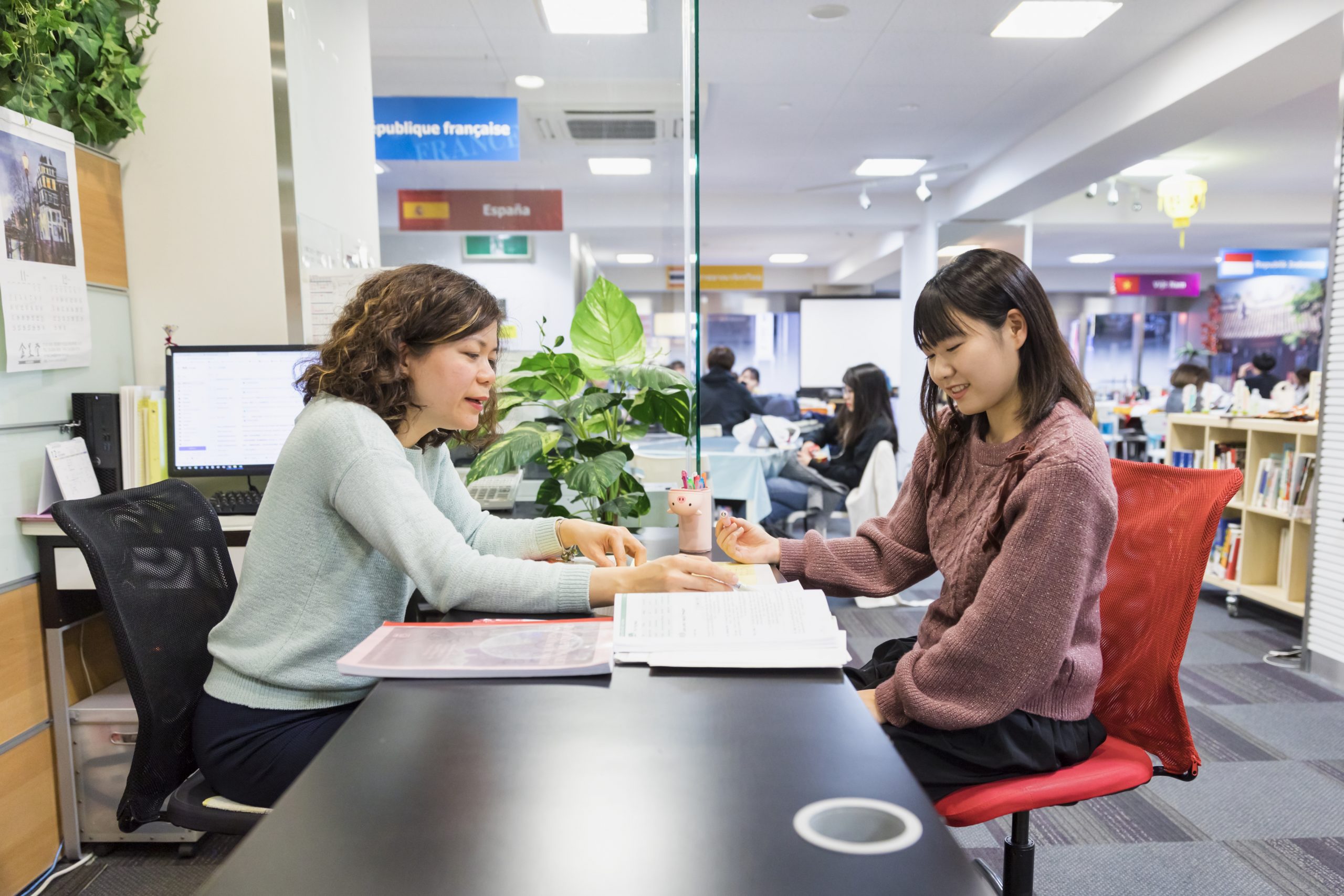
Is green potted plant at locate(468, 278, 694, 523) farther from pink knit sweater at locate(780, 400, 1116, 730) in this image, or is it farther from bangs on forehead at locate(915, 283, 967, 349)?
pink knit sweater at locate(780, 400, 1116, 730)

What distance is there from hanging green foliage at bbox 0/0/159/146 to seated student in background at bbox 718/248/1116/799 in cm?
191

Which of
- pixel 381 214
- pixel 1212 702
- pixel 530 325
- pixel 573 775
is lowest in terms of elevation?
pixel 1212 702

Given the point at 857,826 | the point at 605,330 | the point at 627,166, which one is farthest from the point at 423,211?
the point at 857,826

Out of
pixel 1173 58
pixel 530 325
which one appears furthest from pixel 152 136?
pixel 1173 58

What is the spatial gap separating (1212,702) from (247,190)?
11.8ft

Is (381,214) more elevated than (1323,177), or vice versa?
(1323,177)

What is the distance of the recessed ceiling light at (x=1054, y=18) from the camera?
4.19 meters

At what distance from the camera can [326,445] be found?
1.22 m

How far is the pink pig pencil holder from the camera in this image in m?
1.55

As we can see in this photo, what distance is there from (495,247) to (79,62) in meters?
4.08

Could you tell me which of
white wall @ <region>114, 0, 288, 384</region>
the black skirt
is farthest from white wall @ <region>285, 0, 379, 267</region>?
the black skirt

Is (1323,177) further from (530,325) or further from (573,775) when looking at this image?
(573,775)

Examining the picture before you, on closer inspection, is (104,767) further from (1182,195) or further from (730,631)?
(1182,195)

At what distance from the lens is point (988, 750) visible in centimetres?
120
